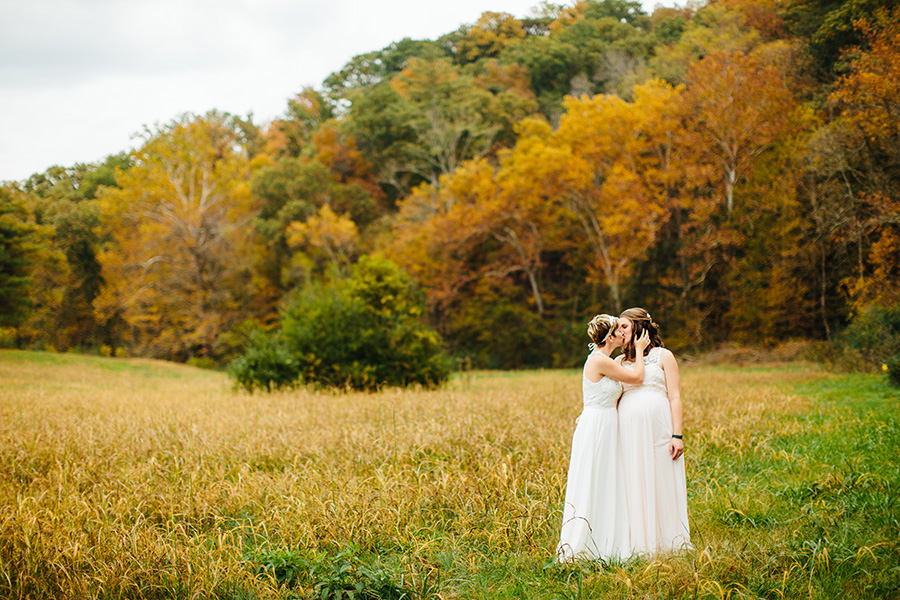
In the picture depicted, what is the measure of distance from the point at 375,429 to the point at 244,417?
2450 millimetres

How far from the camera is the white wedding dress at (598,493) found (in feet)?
12.2

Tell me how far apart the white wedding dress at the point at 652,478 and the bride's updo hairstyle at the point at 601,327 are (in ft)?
1.56

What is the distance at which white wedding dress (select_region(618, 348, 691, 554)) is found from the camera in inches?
146

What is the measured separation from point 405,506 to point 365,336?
10036 mm

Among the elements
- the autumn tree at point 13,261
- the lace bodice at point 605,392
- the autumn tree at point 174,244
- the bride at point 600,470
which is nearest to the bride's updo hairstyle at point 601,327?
the bride at point 600,470

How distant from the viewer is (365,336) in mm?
14438

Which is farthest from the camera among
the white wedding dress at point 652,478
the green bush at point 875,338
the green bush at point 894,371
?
the green bush at point 875,338

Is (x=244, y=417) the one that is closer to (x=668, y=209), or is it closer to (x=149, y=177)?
(x=668, y=209)

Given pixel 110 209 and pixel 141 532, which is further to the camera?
pixel 110 209

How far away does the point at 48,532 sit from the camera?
4.11 meters

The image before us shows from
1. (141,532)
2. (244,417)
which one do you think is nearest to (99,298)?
(244,417)

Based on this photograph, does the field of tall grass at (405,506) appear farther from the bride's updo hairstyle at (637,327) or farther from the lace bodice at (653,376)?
the bride's updo hairstyle at (637,327)

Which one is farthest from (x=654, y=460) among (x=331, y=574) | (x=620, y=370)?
(x=331, y=574)

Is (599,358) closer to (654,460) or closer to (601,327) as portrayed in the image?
(601,327)
